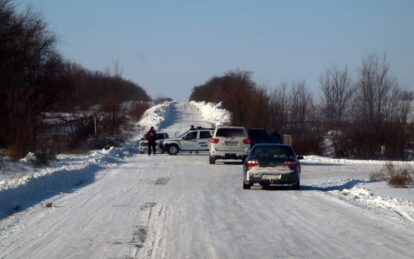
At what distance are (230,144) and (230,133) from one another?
0.61 metres

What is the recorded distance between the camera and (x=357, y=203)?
17531 millimetres

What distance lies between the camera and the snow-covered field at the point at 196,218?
→ 34.5 feet

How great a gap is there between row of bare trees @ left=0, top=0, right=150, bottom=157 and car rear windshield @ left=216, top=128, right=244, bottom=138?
29.3ft

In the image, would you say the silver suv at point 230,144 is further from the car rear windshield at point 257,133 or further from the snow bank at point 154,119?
the snow bank at point 154,119

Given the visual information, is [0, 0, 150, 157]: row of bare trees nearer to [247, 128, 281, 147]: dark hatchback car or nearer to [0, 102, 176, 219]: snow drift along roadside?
[0, 102, 176, 219]: snow drift along roadside

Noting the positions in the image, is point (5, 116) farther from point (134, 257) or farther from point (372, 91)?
point (372, 91)

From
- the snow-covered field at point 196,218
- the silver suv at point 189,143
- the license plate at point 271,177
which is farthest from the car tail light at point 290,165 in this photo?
the silver suv at point 189,143

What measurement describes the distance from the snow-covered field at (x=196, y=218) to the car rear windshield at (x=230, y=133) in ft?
27.6

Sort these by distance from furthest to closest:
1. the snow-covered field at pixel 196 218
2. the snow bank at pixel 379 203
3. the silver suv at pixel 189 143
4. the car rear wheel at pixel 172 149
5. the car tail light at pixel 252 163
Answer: the car rear wheel at pixel 172 149
the silver suv at pixel 189 143
the car tail light at pixel 252 163
the snow bank at pixel 379 203
the snow-covered field at pixel 196 218

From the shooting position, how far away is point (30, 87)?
40625mm

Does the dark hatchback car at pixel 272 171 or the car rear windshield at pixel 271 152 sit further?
the car rear windshield at pixel 271 152

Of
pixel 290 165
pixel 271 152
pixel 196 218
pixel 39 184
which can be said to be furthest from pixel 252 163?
pixel 196 218

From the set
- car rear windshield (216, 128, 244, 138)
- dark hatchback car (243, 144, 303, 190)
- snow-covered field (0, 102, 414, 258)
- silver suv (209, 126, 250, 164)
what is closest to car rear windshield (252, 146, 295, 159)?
dark hatchback car (243, 144, 303, 190)

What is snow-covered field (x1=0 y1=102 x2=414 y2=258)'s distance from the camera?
10516mm
